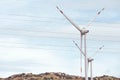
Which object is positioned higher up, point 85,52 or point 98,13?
point 98,13

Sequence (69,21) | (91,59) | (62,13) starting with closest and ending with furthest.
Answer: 1. (62,13)
2. (69,21)
3. (91,59)

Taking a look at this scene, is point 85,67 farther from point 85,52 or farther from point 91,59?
point 91,59

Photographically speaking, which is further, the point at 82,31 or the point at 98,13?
the point at 82,31

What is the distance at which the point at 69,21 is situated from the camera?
152750 millimetres

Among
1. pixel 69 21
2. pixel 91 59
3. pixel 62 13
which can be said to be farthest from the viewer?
pixel 91 59

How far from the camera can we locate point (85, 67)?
15475cm

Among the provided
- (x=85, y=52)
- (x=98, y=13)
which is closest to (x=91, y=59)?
(x=85, y=52)

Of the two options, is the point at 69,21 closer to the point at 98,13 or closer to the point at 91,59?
the point at 98,13

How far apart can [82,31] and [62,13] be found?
18879mm

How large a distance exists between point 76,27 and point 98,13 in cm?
1538

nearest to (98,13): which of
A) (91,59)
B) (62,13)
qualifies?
(62,13)

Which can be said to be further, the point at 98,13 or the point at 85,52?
the point at 85,52

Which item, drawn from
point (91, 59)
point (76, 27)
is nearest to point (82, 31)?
point (76, 27)

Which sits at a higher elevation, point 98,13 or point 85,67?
point 98,13
